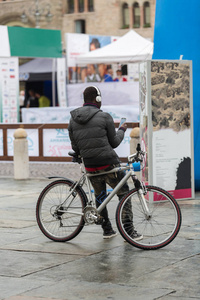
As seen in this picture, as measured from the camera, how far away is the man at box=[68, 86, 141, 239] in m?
7.32

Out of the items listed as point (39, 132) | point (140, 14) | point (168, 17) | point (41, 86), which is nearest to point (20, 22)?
point (140, 14)

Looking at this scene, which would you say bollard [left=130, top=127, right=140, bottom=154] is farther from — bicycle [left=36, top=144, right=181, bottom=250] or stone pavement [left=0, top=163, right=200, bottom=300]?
bicycle [left=36, top=144, right=181, bottom=250]

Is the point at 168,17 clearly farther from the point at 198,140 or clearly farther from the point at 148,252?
the point at 148,252

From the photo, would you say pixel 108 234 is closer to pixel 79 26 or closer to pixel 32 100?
pixel 32 100

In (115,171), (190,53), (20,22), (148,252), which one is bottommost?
(148,252)

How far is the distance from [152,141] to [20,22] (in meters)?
49.7

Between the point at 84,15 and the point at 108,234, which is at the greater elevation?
the point at 84,15

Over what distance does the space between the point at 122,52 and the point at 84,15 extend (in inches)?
1287

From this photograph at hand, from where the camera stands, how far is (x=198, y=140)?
11.6m

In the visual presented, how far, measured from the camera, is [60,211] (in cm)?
757

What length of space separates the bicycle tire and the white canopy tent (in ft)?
58.0

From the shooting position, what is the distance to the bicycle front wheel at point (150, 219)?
7.02 m

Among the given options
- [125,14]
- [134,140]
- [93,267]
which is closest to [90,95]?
[93,267]

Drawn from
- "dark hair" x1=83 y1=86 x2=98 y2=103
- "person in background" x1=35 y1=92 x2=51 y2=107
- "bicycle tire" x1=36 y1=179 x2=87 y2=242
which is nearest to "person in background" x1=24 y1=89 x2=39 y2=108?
"person in background" x1=35 y1=92 x2=51 y2=107
